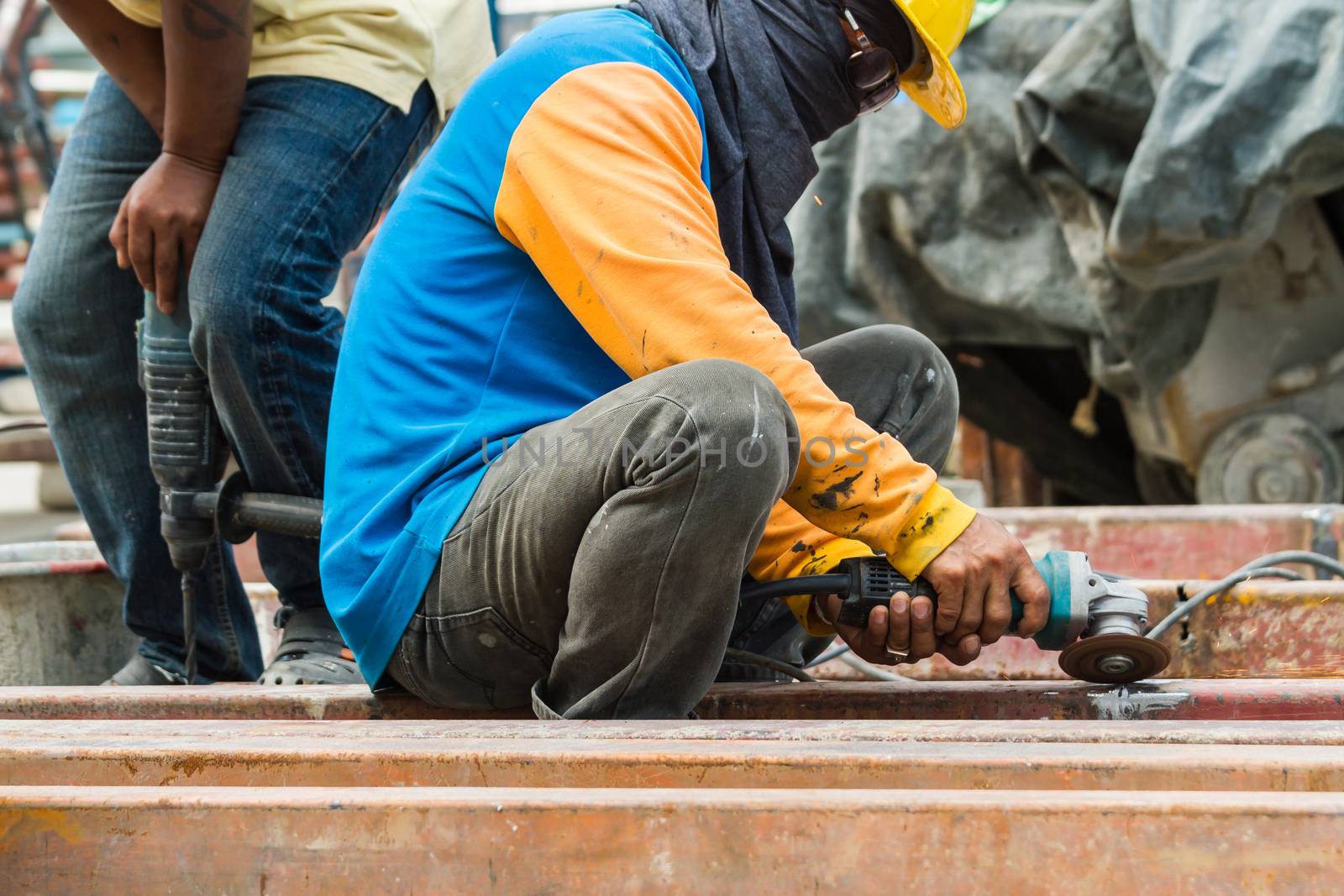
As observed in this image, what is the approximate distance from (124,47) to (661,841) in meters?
1.56

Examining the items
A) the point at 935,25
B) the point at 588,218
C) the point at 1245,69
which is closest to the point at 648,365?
the point at 588,218

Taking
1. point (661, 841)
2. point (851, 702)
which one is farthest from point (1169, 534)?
point (661, 841)

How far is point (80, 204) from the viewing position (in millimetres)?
2211

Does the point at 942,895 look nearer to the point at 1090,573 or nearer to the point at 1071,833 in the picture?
the point at 1071,833

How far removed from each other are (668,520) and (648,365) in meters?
0.20

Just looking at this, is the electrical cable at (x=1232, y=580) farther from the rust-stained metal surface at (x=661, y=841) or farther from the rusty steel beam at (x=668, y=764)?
the rust-stained metal surface at (x=661, y=841)

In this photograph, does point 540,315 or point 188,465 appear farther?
point 188,465

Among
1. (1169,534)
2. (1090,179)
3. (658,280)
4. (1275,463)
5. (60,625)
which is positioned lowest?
(1275,463)

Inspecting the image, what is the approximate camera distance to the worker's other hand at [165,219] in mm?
2041

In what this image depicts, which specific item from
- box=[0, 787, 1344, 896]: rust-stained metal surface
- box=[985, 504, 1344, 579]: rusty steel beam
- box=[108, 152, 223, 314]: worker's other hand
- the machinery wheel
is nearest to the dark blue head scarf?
box=[108, 152, 223, 314]: worker's other hand

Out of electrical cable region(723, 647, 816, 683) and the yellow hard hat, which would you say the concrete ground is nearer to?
electrical cable region(723, 647, 816, 683)

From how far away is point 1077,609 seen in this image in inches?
64.4

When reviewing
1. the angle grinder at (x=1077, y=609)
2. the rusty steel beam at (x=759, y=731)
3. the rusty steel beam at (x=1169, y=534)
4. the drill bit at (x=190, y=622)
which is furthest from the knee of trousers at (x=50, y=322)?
the rusty steel beam at (x=1169, y=534)

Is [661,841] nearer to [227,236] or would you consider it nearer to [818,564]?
[818,564]
